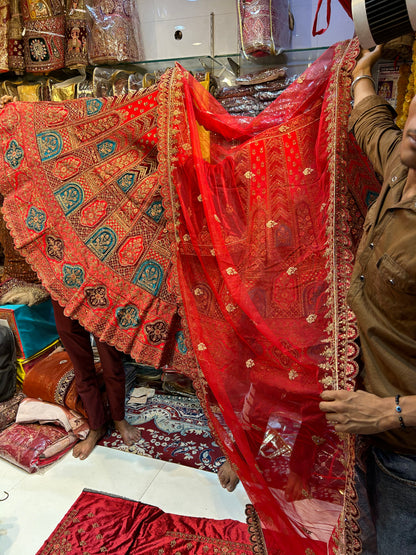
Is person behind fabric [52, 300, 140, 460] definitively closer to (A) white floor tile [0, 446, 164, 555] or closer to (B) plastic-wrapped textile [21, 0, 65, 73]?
(A) white floor tile [0, 446, 164, 555]

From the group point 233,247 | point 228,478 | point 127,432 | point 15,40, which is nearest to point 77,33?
point 15,40

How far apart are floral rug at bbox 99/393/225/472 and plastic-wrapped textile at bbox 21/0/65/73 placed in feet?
7.47

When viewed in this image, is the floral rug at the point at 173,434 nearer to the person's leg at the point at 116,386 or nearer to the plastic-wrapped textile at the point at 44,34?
the person's leg at the point at 116,386

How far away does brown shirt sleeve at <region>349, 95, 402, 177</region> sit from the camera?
1065 mm

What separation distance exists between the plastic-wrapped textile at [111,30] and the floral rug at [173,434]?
2.11 m

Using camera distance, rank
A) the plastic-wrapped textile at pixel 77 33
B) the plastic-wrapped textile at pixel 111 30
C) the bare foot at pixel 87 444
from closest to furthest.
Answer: the bare foot at pixel 87 444, the plastic-wrapped textile at pixel 111 30, the plastic-wrapped textile at pixel 77 33

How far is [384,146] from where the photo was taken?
3.52ft

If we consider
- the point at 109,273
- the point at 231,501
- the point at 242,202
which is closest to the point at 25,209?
the point at 109,273

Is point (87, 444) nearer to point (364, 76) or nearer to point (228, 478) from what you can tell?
point (228, 478)

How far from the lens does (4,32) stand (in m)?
2.72

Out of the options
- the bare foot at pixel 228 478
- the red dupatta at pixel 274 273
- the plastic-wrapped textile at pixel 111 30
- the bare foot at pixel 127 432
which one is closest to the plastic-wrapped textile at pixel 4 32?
the plastic-wrapped textile at pixel 111 30

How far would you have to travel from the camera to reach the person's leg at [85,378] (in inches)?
85.0

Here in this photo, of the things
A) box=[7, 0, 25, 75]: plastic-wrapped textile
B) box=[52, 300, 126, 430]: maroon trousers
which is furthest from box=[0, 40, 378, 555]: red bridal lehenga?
box=[7, 0, 25, 75]: plastic-wrapped textile

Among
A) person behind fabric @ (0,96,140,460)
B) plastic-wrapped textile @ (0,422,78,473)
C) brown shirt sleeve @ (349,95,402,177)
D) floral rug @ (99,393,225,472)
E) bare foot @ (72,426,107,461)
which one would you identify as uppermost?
brown shirt sleeve @ (349,95,402,177)
